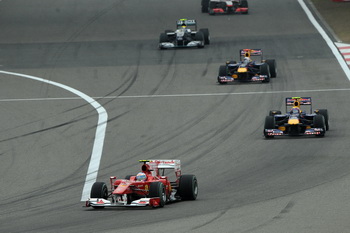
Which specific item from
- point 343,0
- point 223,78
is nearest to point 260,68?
point 223,78

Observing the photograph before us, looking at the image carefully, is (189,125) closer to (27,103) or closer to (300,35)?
(27,103)

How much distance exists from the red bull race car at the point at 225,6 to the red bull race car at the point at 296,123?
25.4 metres

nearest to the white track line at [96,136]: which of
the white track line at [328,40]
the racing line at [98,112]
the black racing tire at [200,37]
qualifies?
the racing line at [98,112]

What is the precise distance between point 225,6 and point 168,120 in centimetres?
2417

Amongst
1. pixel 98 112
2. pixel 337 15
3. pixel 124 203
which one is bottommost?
pixel 124 203

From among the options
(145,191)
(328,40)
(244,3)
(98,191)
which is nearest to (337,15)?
(244,3)

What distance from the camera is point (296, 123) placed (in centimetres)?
2628

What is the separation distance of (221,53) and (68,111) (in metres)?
11.5

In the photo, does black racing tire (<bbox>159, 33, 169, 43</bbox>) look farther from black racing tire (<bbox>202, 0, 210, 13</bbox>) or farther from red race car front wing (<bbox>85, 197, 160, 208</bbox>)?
red race car front wing (<bbox>85, 197, 160, 208</bbox>)

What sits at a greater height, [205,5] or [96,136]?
[205,5]

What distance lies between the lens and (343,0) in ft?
178

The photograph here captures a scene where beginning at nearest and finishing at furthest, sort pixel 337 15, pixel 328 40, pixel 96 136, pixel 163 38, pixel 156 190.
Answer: pixel 156 190 → pixel 96 136 → pixel 163 38 → pixel 328 40 → pixel 337 15

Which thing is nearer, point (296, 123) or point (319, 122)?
point (319, 122)

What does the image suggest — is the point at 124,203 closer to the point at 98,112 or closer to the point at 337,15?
the point at 98,112
